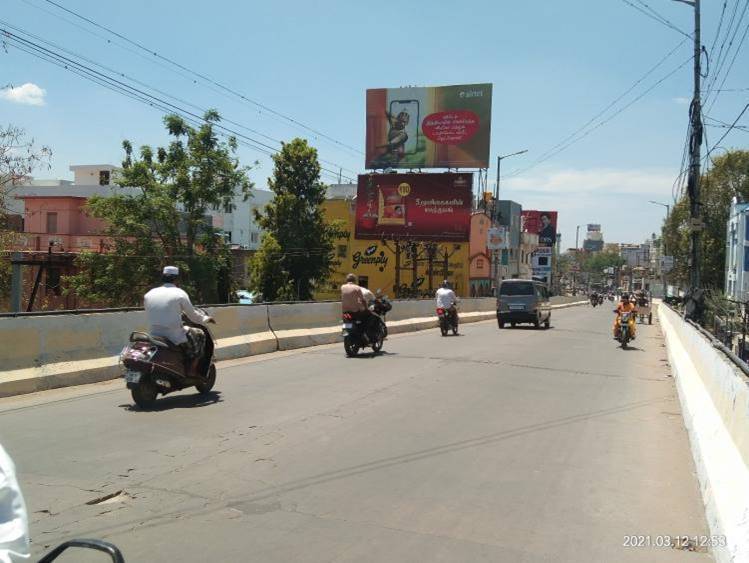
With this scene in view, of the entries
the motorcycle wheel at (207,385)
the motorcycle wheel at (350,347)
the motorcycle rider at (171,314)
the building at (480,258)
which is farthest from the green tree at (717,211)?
the motorcycle rider at (171,314)

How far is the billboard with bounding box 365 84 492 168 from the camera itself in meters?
50.3

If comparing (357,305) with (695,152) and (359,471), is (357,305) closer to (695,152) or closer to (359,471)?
(359,471)

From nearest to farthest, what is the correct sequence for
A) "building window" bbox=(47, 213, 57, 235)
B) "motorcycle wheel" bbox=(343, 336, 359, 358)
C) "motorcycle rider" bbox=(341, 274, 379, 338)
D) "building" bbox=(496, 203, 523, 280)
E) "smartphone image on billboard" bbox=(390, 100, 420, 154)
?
"motorcycle wheel" bbox=(343, 336, 359, 358)
"motorcycle rider" bbox=(341, 274, 379, 338)
"building window" bbox=(47, 213, 57, 235)
"smartphone image on billboard" bbox=(390, 100, 420, 154)
"building" bbox=(496, 203, 523, 280)

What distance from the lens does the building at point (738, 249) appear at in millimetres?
42000

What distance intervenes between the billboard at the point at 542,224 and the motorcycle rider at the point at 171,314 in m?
89.4

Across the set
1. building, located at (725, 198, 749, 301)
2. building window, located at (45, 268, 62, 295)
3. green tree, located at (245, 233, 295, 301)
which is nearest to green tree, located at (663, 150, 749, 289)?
building, located at (725, 198, 749, 301)

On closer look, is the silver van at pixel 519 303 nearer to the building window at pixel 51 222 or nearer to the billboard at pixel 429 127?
the billboard at pixel 429 127

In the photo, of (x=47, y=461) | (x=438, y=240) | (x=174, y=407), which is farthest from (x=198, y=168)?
(x=47, y=461)

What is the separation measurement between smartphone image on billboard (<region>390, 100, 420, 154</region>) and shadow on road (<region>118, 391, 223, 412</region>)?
145 feet

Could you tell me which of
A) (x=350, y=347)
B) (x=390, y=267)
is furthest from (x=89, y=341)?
(x=390, y=267)

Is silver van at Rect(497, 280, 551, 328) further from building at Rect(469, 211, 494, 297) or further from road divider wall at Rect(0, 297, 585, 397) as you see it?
building at Rect(469, 211, 494, 297)

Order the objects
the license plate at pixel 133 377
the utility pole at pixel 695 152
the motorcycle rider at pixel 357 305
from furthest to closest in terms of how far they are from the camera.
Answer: the utility pole at pixel 695 152, the motorcycle rider at pixel 357 305, the license plate at pixel 133 377

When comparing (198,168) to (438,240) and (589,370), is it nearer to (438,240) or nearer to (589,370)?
(438,240)

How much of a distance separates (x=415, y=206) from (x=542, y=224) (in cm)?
4787
